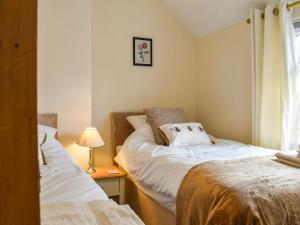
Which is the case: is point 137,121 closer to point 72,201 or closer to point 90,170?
point 90,170

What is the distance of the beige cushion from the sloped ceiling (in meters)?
1.15

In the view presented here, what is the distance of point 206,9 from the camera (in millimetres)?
3061

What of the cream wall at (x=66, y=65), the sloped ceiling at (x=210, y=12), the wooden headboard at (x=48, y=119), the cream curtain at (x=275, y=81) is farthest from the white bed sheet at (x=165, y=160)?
the sloped ceiling at (x=210, y=12)

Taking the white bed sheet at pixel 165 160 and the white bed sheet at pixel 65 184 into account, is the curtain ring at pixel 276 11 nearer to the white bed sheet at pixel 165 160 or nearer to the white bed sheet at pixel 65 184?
the white bed sheet at pixel 165 160

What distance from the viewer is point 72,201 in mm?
1135

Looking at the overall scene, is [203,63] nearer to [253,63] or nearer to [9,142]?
[253,63]

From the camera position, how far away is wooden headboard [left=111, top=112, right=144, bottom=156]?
3010 millimetres

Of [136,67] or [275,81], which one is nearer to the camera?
[275,81]

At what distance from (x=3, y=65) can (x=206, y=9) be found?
2.97 m

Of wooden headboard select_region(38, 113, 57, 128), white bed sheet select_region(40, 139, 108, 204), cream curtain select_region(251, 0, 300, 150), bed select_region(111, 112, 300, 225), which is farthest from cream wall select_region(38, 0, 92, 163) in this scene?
cream curtain select_region(251, 0, 300, 150)

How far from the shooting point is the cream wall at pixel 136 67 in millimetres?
3006

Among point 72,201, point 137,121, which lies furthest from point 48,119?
point 72,201

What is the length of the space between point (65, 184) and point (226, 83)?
230 cm

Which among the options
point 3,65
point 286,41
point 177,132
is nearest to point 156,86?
point 177,132
